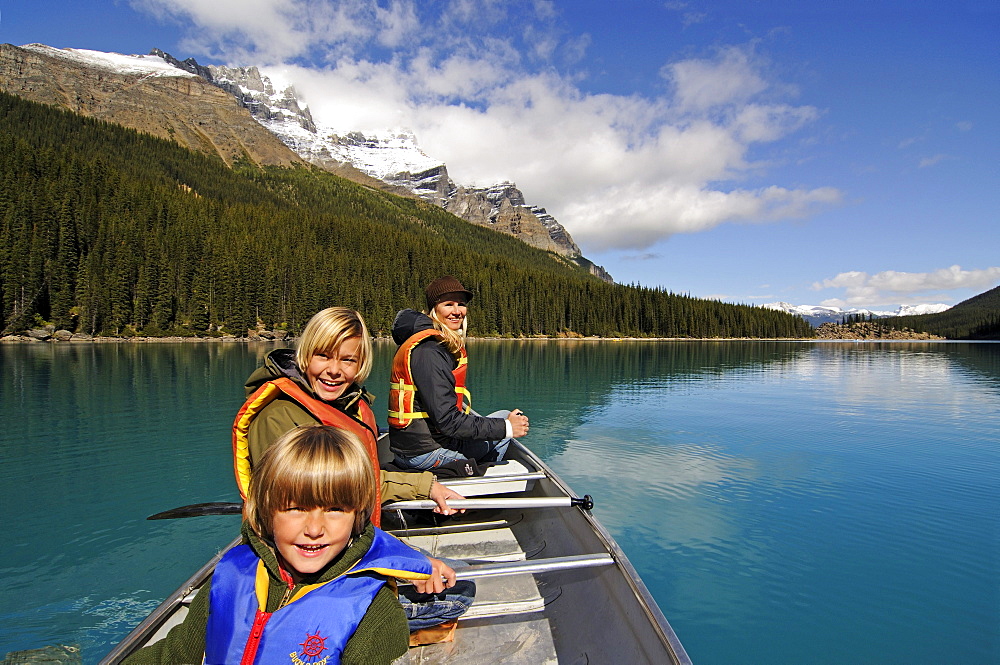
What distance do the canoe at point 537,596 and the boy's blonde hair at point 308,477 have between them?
155cm

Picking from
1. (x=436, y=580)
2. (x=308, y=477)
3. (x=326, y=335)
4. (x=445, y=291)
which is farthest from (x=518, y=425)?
(x=308, y=477)

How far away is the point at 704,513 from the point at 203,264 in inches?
3589

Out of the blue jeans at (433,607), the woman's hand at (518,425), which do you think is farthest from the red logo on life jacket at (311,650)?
the woman's hand at (518,425)

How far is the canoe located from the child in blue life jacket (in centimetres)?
125

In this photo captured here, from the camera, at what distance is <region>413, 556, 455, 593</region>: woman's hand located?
2.59 m

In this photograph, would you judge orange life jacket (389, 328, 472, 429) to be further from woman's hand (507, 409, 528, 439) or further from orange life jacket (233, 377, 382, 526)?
orange life jacket (233, 377, 382, 526)

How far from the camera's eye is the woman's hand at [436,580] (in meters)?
2.59

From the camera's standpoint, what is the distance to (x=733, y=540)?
28.8ft

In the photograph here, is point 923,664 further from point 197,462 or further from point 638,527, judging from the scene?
point 197,462

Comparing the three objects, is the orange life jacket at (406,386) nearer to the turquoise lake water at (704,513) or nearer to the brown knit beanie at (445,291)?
the brown knit beanie at (445,291)

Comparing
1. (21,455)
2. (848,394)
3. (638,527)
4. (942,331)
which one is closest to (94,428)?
(21,455)

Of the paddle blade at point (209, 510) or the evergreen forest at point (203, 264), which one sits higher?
the evergreen forest at point (203, 264)

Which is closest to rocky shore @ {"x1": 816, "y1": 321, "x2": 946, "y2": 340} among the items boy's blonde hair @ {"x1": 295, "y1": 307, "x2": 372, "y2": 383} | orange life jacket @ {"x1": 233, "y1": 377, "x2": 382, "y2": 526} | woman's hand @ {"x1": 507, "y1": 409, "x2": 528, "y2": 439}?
woman's hand @ {"x1": 507, "y1": 409, "x2": 528, "y2": 439}

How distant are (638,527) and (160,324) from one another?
84239 millimetres
